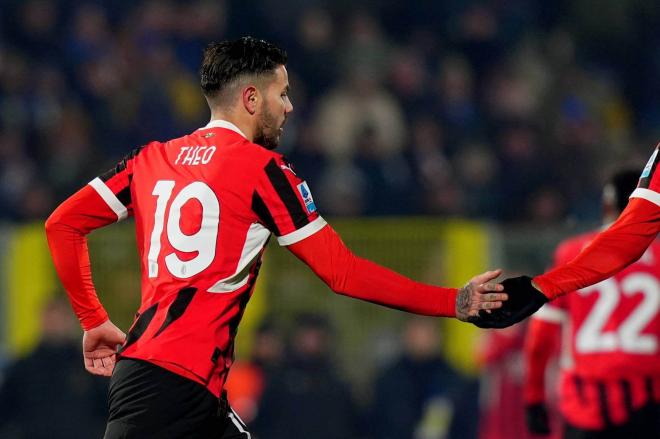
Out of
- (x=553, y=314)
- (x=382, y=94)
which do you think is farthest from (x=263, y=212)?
(x=382, y=94)

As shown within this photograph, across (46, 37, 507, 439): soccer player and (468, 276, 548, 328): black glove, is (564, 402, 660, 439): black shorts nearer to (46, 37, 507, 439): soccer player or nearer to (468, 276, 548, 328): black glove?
(468, 276, 548, 328): black glove

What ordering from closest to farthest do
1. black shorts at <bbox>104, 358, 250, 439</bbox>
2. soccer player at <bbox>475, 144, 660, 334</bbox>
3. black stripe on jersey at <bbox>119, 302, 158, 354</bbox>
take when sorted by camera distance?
black shorts at <bbox>104, 358, 250, 439</bbox>, black stripe on jersey at <bbox>119, 302, 158, 354</bbox>, soccer player at <bbox>475, 144, 660, 334</bbox>

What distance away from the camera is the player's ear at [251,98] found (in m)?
4.68

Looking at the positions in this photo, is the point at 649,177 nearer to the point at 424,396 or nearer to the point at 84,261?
the point at 84,261

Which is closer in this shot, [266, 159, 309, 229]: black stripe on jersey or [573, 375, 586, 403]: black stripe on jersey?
[266, 159, 309, 229]: black stripe on jersey

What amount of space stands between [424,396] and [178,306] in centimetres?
560

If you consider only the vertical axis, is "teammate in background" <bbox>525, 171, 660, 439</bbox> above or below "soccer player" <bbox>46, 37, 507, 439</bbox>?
below

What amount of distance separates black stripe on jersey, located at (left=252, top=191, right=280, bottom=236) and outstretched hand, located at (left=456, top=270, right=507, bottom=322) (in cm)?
71

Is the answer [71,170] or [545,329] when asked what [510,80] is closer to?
[71,170]

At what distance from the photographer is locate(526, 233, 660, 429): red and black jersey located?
6254 mm

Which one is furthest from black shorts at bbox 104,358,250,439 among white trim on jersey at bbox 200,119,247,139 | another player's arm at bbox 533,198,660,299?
another player's arm at bbox 533,198,660,299

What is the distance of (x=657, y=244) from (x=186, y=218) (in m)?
2.90

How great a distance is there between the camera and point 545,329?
21.4 ft

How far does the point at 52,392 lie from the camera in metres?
9.45
